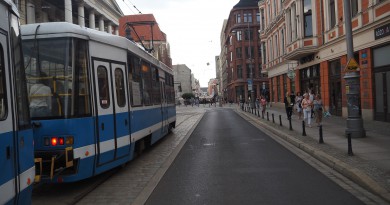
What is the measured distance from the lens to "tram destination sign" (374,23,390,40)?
17.6 m

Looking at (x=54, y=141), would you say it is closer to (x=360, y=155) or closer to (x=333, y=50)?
(x=360, y=155)

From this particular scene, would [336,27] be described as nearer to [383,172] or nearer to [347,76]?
[347,76]

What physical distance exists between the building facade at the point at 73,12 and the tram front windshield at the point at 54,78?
2446 centimetres

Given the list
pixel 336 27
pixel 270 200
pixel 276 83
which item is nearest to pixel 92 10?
pixel 276 83

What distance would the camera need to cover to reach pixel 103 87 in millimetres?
8148

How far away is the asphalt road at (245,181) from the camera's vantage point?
6.67 metres

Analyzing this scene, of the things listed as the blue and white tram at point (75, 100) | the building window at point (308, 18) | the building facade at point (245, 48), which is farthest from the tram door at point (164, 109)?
the building facade at point (245, 48)

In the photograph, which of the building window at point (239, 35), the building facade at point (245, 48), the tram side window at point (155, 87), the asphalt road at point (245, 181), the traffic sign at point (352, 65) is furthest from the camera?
the building window at point (239, 35)

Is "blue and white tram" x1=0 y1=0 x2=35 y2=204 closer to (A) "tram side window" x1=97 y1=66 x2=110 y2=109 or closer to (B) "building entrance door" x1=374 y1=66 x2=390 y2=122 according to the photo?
(A) "tram side window" x1=97 y1=66 x2=110 y2=109

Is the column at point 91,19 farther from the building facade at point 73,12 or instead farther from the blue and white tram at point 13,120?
the blue and white tram at point 13,120

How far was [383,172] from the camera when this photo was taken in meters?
7.88

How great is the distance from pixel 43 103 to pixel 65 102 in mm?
381

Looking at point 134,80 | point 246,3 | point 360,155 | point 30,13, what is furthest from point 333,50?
point 246,3

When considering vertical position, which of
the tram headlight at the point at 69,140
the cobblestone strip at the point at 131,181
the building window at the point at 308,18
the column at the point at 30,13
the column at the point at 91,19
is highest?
the column at the point at 91,19
